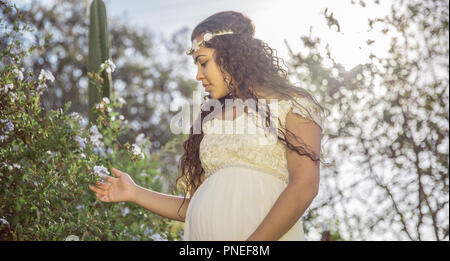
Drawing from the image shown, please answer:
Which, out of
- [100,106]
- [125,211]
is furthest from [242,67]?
[125,211]

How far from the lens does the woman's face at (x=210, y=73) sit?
5.91ft

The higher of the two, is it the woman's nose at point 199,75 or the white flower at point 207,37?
the white flower at point 207,37

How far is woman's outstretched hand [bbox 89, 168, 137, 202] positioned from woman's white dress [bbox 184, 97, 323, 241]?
14.3 inches

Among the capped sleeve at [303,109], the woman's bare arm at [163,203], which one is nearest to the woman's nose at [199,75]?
the capped sleeve at [303,109]

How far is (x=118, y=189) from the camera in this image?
198 centimetres

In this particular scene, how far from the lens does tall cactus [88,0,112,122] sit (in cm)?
402

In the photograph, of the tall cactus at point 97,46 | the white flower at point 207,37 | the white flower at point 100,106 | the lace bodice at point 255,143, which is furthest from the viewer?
the tall cactus at point 97,46

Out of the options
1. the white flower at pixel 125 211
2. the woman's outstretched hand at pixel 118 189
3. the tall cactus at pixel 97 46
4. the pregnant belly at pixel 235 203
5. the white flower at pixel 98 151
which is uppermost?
the tall cactus at pixel 97 46

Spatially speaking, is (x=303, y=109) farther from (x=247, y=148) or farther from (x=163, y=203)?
(x=163, y=203)

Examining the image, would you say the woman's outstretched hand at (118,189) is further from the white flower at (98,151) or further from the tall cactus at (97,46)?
the tall cactus at (97,46)

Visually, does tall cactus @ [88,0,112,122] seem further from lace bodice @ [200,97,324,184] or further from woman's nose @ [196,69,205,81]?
lace bodice @ [200,97,324,184]

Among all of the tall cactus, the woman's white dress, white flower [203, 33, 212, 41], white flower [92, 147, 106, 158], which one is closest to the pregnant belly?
the woman's white dress

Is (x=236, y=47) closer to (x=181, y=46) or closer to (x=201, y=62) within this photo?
(x=201, y=62)

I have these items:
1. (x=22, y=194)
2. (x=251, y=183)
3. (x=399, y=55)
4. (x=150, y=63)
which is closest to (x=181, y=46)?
(x=150, y=63)
